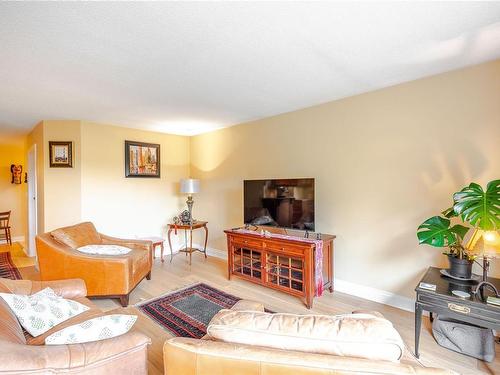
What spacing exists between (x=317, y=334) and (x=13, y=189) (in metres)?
7.94

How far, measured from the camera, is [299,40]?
1.87 meters

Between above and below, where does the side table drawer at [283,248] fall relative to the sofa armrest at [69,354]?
below

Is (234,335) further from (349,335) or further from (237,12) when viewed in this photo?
(237,12)

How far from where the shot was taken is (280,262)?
308 centimetres

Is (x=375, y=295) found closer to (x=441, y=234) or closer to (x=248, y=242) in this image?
(x=441, y=234)

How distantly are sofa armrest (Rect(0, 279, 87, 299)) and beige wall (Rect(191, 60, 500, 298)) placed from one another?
103 inches

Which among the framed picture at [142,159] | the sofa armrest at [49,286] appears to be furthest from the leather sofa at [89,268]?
the framed picture at [142,159]

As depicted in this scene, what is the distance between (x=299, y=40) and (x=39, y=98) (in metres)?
3.02

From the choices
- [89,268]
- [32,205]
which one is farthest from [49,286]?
[32,205]

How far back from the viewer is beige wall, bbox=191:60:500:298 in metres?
2.32

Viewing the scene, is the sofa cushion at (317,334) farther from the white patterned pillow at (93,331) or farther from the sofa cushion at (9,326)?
the sofa cushion at (9,326)

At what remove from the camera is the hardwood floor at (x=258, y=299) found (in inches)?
75.8

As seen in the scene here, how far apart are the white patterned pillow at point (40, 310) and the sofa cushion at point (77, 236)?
50.5 inches

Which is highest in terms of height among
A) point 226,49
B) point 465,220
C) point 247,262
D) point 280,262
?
point 226,49
